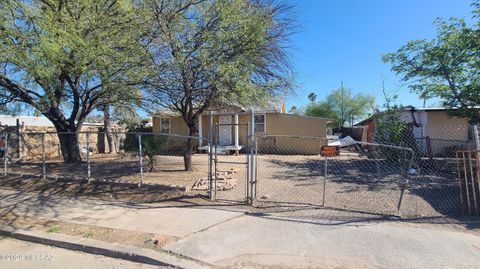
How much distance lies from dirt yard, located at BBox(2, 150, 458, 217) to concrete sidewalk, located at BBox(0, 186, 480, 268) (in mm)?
1118

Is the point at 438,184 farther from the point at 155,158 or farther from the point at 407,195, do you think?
the point at 155,158

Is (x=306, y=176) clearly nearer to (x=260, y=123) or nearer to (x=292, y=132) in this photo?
(x=292, y=132)

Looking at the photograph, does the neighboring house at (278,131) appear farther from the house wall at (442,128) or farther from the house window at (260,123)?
the house wall at (442,128)

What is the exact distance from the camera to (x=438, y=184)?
373 inches

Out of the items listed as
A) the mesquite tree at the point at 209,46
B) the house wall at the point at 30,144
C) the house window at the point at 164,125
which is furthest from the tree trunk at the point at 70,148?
the house window at the point at 164,125

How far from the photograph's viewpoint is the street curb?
4.55 m

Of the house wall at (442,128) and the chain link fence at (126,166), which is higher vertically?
the house wall at (442,128)

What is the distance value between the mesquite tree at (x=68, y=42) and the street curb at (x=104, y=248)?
397 centimetres

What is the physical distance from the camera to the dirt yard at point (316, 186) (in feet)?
24.1

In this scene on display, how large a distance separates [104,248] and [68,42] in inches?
211

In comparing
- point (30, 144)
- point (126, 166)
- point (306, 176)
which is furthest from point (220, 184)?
point (30, 144)

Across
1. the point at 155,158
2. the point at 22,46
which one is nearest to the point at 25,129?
the point at 155,158

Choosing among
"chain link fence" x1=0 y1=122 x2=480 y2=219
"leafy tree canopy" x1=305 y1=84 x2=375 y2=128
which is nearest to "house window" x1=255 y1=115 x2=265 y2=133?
"chain link fence" x1=0 y1=122 x2=480 y2=219

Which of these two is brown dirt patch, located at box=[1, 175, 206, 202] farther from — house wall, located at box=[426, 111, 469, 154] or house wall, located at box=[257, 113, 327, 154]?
house wall, located at box=[426, 111, 469, 154]
